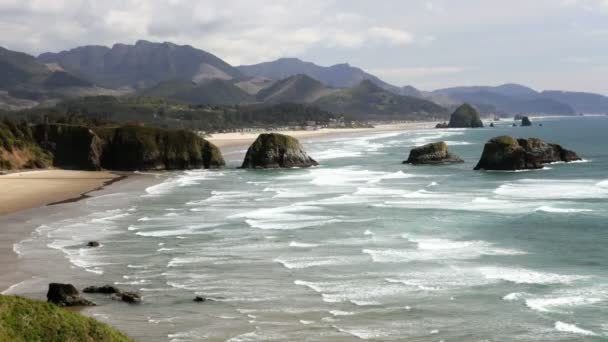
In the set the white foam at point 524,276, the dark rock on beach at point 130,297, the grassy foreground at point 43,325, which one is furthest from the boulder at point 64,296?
the white foam at point 524,276

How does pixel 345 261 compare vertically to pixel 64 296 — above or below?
below

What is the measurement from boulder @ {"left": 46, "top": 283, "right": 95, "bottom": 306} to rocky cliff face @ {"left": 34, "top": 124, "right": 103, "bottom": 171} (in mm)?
64642

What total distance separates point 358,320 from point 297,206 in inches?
1179

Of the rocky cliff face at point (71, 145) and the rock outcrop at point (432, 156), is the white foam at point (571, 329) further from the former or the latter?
the rocky cliff face at point (71, 145)

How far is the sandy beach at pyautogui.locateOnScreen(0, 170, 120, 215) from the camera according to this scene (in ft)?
192

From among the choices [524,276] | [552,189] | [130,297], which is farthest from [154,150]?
[524,276]

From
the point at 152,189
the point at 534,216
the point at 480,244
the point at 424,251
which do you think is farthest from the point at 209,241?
the point at 152,189

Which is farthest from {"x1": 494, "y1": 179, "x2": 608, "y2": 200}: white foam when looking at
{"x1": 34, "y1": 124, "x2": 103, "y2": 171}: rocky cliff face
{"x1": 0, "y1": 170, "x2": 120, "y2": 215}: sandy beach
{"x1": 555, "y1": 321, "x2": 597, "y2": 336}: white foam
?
{"x1": 34, "y1": 124, "x2": 103, "y2": 171}: rocky cliff face

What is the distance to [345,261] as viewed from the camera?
34.7 m

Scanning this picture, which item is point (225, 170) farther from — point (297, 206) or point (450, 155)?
point (297, 206)

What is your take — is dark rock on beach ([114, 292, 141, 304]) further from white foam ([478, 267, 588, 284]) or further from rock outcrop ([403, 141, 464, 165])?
rock outcrop ([403, 141, 464, 165])

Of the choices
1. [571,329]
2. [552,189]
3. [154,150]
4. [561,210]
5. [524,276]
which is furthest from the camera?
[154,150]

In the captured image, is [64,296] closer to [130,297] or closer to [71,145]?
[130,297]

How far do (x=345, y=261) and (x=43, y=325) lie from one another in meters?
20.7
